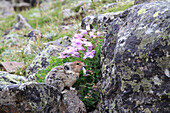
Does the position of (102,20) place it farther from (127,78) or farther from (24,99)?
(24,99)

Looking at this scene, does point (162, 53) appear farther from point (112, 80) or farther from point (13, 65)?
point (13, 65)

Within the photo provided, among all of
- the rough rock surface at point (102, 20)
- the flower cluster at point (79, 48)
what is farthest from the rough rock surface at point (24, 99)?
the rough rock surface at point (102, 20)

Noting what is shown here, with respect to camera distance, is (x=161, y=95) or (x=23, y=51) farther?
(x=23, y=51)

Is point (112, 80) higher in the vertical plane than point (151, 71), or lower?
lower

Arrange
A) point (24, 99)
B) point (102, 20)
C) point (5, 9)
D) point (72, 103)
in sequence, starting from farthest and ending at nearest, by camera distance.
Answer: point (5, 9) < point (102, 20) < point (72, 103) < point (24, 99)

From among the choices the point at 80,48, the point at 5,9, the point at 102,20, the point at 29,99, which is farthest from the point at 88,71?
the point at 5,9

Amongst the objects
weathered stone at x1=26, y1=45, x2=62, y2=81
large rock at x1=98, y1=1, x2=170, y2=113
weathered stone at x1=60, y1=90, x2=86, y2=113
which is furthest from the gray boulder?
weathered stone at x1=26, y1=45, x2=62, y2=81

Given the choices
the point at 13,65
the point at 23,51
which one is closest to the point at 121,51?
the point at 13,65

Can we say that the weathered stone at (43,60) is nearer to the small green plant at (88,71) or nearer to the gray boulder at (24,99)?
the small green plant at (88,71)
